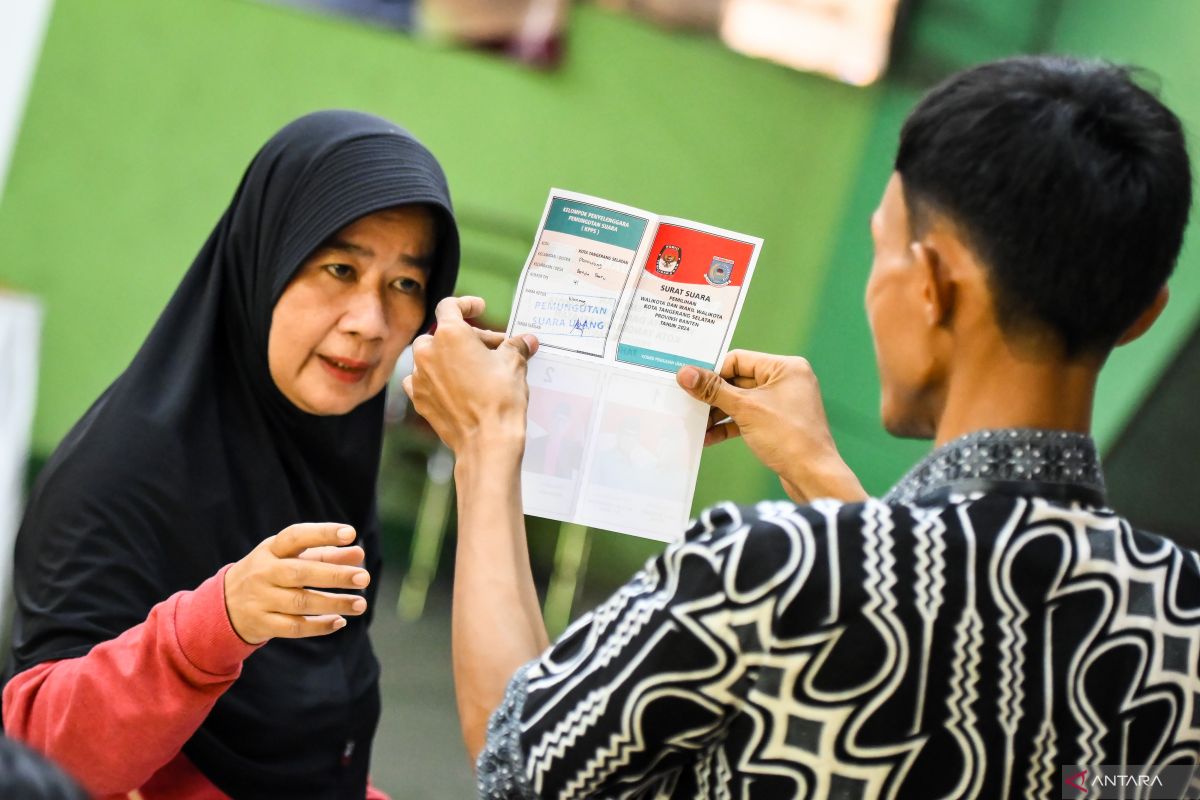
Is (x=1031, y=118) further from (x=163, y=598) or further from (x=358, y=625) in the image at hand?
(x=358, y=625)

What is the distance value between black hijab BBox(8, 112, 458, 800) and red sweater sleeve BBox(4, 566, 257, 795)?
0.09m

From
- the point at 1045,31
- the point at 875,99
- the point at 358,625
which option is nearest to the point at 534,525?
the point at 875,99

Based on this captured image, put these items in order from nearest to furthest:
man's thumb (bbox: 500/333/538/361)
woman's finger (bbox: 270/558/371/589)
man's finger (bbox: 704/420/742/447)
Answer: woman's finger (bbox: 270/558/371/589) < man's thumb (bbox: 500/333/538/361) < man's finger (bbox: 704/420/742/447)

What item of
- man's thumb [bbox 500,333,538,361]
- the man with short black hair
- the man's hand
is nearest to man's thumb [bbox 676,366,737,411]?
the man's hand

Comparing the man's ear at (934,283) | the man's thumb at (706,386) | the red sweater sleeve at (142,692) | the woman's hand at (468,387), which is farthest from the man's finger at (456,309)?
the man's ear at (934,283)

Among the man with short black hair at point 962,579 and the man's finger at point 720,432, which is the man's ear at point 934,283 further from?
the man's finger at point 720,432

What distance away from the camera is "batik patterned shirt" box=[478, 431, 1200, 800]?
31.1 inches

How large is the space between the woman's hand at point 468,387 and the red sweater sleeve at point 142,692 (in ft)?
0.84

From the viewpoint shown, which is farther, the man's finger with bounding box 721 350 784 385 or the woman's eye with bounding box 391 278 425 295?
the woman's eye with bounding box 391 278 425 295

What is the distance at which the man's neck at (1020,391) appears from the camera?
2.80 ft

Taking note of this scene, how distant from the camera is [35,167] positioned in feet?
14.0

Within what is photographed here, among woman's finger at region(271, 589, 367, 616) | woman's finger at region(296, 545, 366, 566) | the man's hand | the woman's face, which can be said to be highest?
the man's hand

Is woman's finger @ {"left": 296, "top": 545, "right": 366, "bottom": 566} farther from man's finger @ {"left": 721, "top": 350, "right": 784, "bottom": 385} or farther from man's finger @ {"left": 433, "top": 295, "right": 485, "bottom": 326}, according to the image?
man's finger @ {"left": 721, "top": 350, "right": 784, "bottom": 385}

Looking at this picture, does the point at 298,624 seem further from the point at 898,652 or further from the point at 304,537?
the point at 898,652
